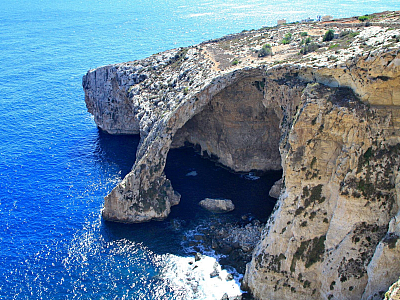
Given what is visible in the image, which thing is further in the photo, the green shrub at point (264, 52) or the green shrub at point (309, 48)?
the green shrub at point (264, 52)

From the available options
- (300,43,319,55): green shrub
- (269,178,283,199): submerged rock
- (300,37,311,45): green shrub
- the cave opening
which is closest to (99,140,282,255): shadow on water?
the cave opening

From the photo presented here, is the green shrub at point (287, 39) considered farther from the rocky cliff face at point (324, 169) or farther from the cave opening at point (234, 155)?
the cave opening at point (234, 155)

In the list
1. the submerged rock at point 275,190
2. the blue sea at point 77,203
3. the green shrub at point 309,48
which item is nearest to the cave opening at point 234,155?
the blue sea at point 77,203

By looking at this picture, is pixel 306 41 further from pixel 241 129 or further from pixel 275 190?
pixel 275 190

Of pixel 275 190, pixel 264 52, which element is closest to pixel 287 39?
pixel 264 52

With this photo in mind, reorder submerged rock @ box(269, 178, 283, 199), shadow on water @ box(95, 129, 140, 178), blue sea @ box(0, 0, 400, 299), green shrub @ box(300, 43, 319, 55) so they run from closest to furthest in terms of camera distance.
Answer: blue sea @ box(0, 0, 400, 299) → green shrub @ box(300, 43, 319, 55) → submerged rock @ box(269, 178, 283, 199) → shadow on water @ box(95, 129, 140, 178)

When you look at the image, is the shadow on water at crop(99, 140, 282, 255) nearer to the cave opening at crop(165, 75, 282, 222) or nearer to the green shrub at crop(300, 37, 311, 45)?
the cave opening at crop(165, 75, 282, 222)
